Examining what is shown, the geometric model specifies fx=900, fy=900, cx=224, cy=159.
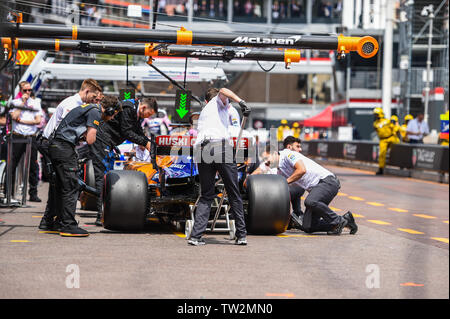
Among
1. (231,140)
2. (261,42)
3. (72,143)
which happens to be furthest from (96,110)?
(261,42)

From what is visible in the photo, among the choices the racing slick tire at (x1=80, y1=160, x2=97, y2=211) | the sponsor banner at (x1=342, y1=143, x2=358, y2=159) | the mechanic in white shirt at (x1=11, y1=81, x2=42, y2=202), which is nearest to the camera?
the racing slick tire at (x1=80, y1=160, x2=97, y2=211)

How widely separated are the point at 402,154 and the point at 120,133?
1789 centimetres

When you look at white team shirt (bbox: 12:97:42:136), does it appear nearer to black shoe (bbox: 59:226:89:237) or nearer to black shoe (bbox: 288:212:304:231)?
black shoe (bbox: 59:226:89:237)

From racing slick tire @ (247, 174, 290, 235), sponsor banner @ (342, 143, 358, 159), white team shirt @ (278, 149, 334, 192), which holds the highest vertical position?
white team shirt @ (278, 149, 334, 192)

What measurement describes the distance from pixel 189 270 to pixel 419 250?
311 cm

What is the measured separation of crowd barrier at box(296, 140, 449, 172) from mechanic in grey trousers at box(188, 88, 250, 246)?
15.8m

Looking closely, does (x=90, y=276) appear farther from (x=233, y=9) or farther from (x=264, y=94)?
(x=264, y=94)

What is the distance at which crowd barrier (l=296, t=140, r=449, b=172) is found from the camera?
2456cm

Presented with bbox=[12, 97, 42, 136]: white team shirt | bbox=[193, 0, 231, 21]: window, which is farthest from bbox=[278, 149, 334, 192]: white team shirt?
bbox=[193, 0, 231, 21]: window

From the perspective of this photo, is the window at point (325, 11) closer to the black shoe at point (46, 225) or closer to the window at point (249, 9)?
the window at point (249, 9)

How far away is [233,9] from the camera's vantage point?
70438 millimetres

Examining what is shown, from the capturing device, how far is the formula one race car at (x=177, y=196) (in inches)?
385

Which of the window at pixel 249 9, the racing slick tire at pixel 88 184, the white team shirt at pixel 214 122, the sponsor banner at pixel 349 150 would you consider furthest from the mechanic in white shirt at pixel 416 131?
the window at pixel 249 9

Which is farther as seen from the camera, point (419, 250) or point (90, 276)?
point (419, 250)
